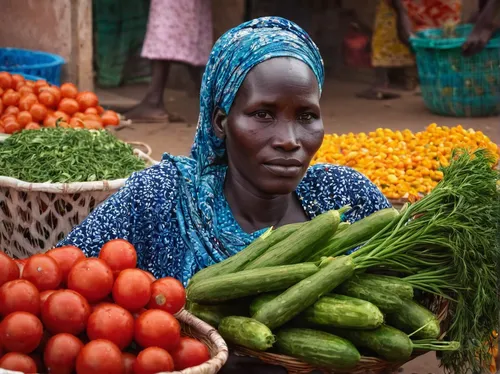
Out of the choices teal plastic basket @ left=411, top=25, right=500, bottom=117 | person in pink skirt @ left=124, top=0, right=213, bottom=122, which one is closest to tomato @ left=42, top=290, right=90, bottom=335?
person in pink skirt @ left=124, top=0, right=213, bottom=122

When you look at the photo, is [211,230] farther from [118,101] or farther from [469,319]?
[118,101]

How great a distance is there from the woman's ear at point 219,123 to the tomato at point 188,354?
946 mm

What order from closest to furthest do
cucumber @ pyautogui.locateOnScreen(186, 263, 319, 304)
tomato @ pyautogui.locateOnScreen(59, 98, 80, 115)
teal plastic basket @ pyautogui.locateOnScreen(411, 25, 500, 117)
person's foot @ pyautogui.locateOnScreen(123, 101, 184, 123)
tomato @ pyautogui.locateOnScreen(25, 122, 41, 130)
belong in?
cucumber @ pyautogui.locateOnScreen(186, 263, 319, 304) < tomato @ pyautogui.locateOnScreen(25, 122, 41, 130) < tomato @ pyautogui.locateOnScreen(59, 98, 80, 115) < person's foot @ pyautogui.locateOnScreen(123, 101, 184, 123) < teal plastic basket @ pyautogui.locateOnScreen(411, 25, 500, 117)

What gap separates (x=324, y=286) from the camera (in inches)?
93.0

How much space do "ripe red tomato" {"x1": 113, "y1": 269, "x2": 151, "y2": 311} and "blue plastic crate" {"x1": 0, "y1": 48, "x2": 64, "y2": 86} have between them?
5.20m

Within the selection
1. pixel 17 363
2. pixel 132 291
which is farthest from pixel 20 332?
pixel 132 291

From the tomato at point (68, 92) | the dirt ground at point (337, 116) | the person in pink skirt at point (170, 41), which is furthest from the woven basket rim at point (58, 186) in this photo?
the person in pink skirt at point (170, 41)

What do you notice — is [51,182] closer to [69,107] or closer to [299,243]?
[69,107]

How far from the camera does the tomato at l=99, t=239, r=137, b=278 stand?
2.36 m

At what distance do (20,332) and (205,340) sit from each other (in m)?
0.51

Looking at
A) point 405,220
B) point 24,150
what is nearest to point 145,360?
point 405,220

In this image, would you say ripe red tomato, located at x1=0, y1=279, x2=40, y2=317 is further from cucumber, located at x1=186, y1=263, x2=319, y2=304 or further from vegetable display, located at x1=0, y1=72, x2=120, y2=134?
vegetable display, located at x1=0, y1=72, x2=120, y2=134

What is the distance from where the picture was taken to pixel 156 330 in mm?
2158

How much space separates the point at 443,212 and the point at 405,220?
12cm
